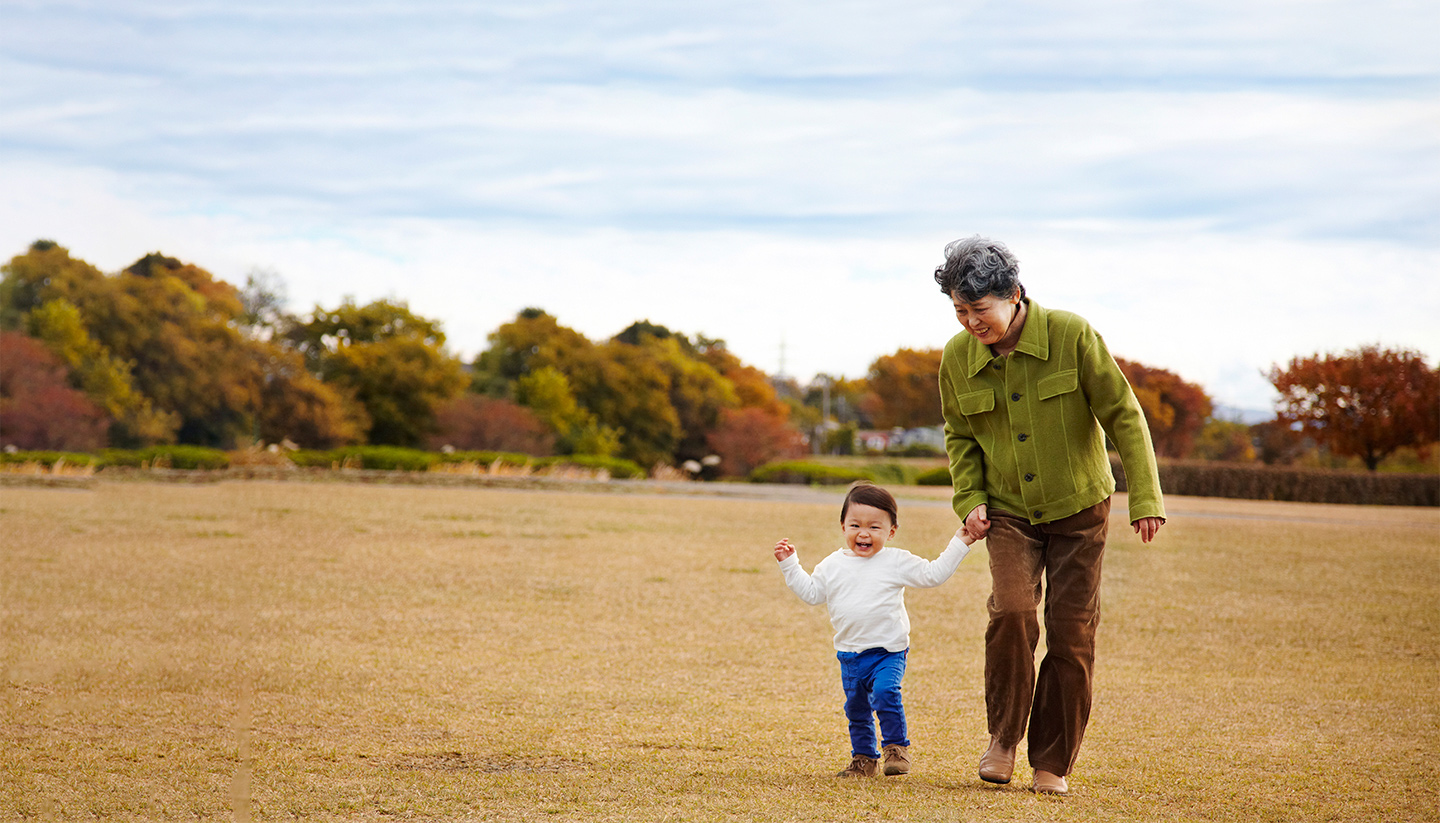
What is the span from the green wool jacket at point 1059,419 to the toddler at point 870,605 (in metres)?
0.29

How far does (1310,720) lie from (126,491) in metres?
18.6

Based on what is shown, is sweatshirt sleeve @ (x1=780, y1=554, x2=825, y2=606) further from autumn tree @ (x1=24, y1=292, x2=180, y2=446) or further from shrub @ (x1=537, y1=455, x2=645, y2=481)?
shrub @ (x1=537, y1=455, x2=645, y2=481)

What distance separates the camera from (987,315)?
12.1 ft

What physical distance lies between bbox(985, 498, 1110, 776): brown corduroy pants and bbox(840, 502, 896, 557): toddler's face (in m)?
0.37

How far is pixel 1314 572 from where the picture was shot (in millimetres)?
11906

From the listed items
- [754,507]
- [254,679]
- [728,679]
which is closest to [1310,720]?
[728,679]

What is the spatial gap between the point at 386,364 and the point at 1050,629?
28.1 meters

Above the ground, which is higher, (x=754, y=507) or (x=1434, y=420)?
(x=1434, y=420)

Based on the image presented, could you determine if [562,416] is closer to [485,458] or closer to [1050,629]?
[485,458]

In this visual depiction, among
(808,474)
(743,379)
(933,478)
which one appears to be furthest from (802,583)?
(743,379)

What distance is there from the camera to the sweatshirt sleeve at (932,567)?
12.3 feet

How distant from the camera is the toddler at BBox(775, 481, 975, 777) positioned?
12.5 feet

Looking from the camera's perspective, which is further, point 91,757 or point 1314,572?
point 1314,572

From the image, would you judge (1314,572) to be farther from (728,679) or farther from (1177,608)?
(728,679)
